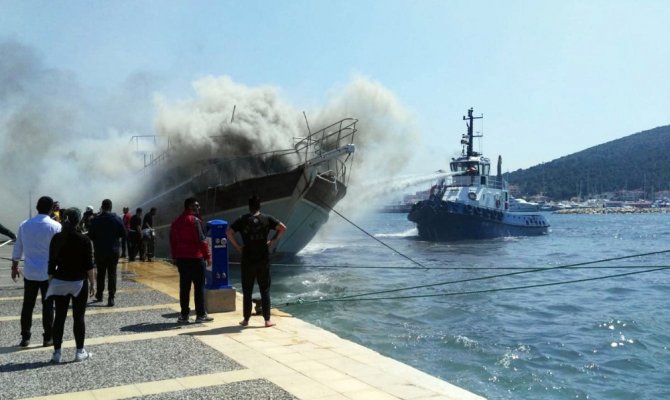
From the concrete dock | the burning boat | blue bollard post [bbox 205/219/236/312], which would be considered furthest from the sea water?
the burning boat

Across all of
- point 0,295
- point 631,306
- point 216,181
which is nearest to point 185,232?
point 0,295

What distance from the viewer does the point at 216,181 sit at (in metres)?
24.4

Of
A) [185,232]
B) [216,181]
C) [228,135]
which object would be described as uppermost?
[228,135]

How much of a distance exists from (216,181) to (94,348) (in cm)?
1821

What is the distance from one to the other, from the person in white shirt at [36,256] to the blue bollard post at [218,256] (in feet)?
8.57

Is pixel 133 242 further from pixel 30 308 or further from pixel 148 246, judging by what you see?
pixel 30 308

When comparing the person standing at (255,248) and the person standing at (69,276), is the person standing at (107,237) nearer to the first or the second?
the person standing at (255,248)

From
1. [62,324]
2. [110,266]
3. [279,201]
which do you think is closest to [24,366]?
[62,324]

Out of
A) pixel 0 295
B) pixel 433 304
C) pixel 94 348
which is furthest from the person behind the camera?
pixel 433 304

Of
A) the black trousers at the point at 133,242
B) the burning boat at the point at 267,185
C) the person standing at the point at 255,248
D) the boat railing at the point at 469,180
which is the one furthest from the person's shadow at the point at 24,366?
Result: the boat railing at the point at 469,180

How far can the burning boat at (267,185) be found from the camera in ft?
73.7

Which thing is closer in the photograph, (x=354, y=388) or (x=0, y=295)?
(x=354, y=388)

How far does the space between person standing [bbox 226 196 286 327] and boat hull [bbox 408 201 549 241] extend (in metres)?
40.8

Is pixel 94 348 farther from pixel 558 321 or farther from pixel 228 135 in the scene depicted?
pixel 228 135
